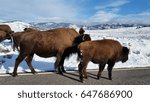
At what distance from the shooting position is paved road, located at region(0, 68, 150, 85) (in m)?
11.9

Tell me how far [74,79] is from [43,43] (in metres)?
2.12

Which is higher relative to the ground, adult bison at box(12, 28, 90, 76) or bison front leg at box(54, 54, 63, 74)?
adult bison at box(12, 28, 90, 76)

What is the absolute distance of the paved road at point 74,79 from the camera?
11.9 m

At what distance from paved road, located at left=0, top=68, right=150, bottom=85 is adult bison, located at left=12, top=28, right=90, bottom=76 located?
596mm

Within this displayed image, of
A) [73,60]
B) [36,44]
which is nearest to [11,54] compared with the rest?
[73,60]

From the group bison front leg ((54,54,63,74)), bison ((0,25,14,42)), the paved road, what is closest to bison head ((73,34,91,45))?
bison front leg ((54,54,63,74))

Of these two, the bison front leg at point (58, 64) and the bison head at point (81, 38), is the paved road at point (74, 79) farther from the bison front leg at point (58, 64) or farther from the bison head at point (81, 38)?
the bison head at point (81, 38)

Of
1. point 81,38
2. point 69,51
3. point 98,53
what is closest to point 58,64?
point 69,51

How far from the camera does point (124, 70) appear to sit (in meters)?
14.9

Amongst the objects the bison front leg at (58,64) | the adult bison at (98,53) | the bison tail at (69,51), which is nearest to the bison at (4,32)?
the bison front leg at (58,64)

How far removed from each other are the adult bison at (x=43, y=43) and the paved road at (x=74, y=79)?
0.60m

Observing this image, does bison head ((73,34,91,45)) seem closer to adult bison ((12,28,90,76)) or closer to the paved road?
adult bison ((12,28,90,76))

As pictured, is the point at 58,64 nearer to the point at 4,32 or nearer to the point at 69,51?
the point at 69,51

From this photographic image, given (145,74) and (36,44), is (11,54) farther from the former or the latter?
(145,74)
